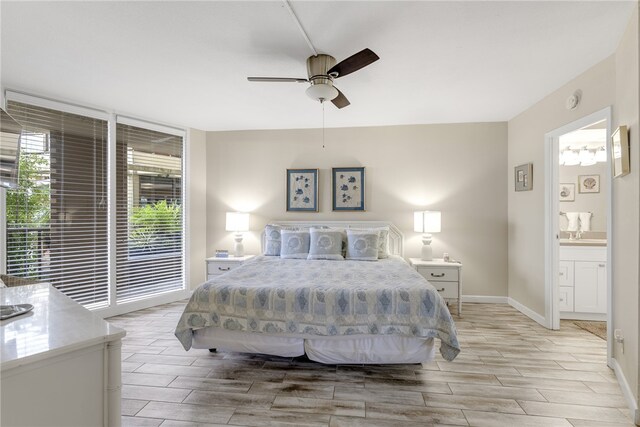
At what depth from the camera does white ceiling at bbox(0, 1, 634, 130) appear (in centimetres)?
201

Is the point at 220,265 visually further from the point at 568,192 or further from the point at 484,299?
the point at 568,192

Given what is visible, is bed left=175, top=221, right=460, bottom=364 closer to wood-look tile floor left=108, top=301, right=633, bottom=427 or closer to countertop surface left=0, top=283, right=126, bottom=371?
wood-look tile floor left=108, top=301, right=633, bottom=427

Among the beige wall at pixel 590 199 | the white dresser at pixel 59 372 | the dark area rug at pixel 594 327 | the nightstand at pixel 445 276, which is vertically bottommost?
the dark area rug at pixel 594 327

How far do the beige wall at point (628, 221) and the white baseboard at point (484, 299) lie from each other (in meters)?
1.83

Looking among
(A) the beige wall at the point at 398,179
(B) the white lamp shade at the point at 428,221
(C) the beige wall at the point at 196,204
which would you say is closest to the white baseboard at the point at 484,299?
(A) the beige wall at the point at 398,179

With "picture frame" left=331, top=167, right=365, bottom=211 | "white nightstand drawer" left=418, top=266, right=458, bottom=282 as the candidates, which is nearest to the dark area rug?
"white nightstand drawer" left=418, top=266, right=458, bottom=282

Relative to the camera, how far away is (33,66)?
273cm

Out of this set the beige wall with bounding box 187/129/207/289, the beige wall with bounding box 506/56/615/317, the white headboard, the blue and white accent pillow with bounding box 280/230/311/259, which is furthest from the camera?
the beige wall with bounding box 187/129/207/289

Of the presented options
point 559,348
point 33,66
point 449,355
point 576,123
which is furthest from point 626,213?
point 33,66

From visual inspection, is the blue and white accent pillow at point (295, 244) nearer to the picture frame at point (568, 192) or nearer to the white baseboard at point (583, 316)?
the white baseboard at point (583, 316)

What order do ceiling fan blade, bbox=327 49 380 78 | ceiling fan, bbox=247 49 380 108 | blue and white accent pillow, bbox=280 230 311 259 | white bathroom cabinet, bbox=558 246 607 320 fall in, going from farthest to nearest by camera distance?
1. blue and white accent pillow, bbox=280 230 311 259
2. white bathroom cabinet, bbox=558 246 607 320
3. ceiling fan, bbox=247 49 380 108
4. ceiling fan blade, bbox=327 49 380 78

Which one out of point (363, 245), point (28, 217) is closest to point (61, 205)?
point (28, 217)

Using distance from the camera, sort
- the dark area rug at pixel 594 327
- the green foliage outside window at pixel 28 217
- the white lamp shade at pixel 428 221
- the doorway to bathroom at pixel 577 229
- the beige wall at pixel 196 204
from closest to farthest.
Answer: the green foliage outside window at pixel 28 217, the dark area rug at pixel 594 327, the doorway to bathroom at pixel 577 229, the white lamp shade at pixel 428 221, the beige wall at pixel 196 204

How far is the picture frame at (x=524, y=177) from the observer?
3.80m
